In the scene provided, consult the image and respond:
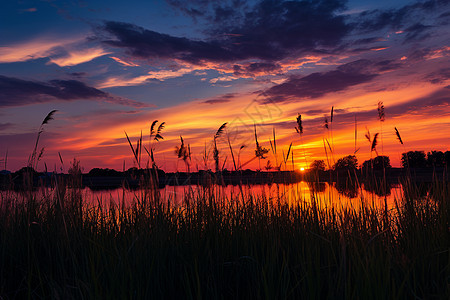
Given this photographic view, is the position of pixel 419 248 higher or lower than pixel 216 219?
lower

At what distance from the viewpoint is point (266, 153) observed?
19.1ft

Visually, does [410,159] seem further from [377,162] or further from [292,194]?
[292,194]

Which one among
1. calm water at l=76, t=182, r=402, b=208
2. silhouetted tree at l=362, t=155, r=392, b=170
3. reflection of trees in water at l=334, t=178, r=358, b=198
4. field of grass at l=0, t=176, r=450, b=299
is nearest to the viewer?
field of grass at l=0, t=176, r=450, b=299

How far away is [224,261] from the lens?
11.3 feet

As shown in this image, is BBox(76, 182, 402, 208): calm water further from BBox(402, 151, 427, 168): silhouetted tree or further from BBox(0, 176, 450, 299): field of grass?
BBox(402, 151, 427, 168): silhouetted tree

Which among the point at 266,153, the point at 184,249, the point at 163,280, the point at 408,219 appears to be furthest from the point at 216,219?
the point at 408,219

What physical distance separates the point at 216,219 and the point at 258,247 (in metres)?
0.65

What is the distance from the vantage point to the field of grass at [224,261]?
2.59m

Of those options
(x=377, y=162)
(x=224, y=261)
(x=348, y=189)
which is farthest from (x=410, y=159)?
(x=224, y=261)

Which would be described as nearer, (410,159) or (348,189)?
(348,189)

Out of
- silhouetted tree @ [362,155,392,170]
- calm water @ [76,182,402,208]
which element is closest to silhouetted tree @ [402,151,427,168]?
silhouetted tree @ [362,155,392,170]

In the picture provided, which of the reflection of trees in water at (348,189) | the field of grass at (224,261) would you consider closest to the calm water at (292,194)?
the reflection of trees in water at (348,189)

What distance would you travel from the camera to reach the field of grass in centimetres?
259

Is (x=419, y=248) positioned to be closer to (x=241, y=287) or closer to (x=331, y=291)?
(x=331, y=291)
